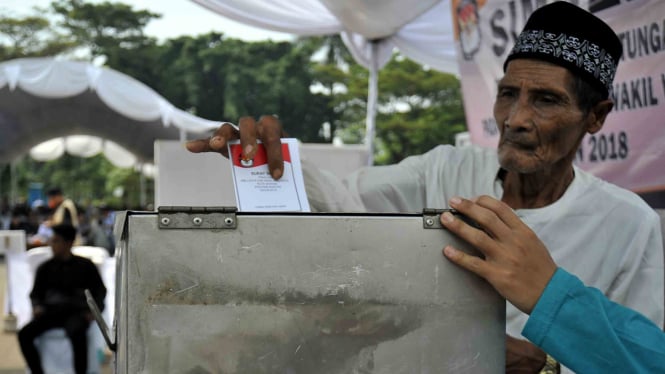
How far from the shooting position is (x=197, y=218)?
2.96 feet

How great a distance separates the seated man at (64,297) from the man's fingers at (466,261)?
5.08m

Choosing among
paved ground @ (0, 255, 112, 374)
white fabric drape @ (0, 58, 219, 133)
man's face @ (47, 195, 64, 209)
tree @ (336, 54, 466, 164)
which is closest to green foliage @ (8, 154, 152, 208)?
tree @ (336, 54, 466, 164)

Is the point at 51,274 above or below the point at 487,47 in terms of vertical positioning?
below

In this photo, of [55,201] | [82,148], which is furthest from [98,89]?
[82,148]

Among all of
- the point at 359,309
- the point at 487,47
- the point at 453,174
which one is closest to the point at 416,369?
the point at 359,309

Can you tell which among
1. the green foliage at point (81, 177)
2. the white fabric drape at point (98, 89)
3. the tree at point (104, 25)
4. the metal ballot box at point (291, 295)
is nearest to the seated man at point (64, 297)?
the metal ballot box at point (291, 295)

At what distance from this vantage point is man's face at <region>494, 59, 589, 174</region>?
139 cm

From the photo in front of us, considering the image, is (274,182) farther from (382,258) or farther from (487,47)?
(487,47)

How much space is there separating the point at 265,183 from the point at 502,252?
0.39 m

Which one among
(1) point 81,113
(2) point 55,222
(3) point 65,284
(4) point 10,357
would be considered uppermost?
(3) point 65,284

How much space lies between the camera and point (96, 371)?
19.4ft

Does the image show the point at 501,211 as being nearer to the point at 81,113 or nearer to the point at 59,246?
the point at 59,246

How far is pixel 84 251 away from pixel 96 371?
2.20 metres

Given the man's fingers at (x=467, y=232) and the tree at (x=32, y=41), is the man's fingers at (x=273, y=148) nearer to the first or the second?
the man's fingers at (x=467, y=232)
